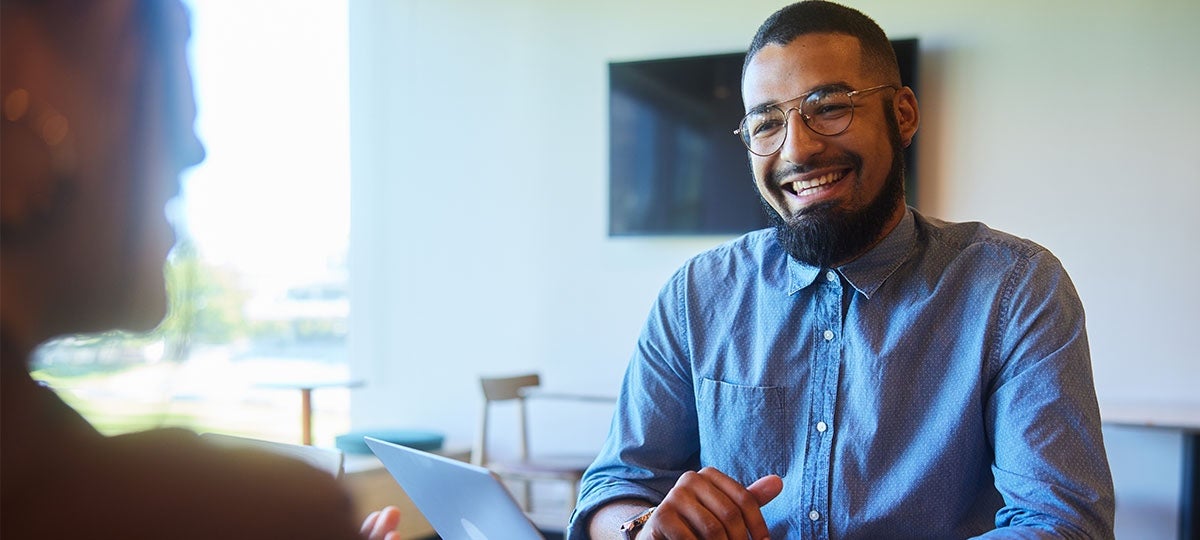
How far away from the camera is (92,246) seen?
→ 11.1 inches

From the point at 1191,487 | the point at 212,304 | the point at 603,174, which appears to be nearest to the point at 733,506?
the point at 212,304

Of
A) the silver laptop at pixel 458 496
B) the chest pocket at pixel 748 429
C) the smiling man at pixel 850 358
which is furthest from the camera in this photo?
the chest pocket at pixel 748 429

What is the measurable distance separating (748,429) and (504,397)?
2308mm

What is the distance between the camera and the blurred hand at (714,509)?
3.47ft

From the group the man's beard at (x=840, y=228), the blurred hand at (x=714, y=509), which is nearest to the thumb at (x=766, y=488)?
the blurred hand at (x=714, y=509)

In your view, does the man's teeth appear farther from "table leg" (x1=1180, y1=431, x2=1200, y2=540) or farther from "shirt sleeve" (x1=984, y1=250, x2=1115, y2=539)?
"table leg" (x1=1180, y1=431, x2=1200, y2=540)

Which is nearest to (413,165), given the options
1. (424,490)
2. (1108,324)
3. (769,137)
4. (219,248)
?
(1108,324)

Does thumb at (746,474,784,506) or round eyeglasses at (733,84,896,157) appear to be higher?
round eyeglasses at (733,84,896,157)

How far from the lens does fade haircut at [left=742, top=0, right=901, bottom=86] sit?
137 cm

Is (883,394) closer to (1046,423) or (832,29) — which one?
(1046,423)

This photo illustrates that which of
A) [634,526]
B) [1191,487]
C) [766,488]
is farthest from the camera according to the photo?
[1191,487]

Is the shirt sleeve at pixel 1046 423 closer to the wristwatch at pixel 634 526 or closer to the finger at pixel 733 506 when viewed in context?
the finger at pixel 733 506

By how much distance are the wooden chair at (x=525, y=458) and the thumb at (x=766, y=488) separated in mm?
2270

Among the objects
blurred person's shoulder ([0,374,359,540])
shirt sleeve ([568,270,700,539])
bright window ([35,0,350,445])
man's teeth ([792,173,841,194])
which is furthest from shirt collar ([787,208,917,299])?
blurred person's shoulder ([0,374,359,540])
